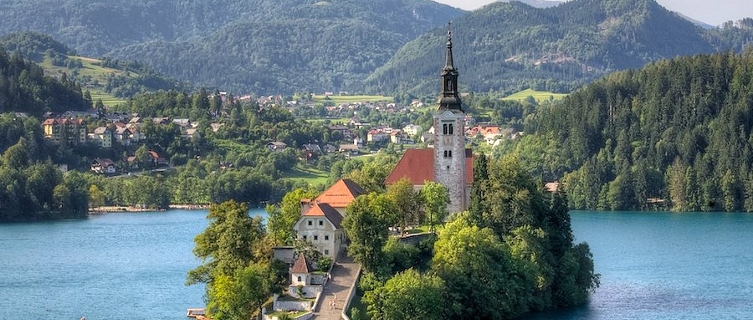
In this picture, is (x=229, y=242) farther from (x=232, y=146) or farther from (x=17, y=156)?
(x=232, y=146)

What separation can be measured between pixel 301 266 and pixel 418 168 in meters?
Answer: 15.4

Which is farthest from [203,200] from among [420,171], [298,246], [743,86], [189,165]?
[298,246]

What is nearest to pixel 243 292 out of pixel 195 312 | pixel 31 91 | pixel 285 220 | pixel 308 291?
pixel 308 291

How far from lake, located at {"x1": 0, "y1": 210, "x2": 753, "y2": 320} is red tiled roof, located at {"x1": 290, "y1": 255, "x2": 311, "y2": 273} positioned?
30.8 feet

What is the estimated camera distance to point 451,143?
73.6 metres

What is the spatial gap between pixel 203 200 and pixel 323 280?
87430 mm

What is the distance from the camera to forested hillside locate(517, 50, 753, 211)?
464 feet

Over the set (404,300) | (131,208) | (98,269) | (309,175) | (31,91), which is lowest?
(98,269)

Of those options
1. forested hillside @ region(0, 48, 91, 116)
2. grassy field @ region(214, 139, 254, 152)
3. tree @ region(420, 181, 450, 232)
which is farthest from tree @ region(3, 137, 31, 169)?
tree @ region(420, 181, 450, 232)

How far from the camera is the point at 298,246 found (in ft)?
211

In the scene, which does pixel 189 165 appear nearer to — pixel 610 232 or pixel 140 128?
pixel 140 128

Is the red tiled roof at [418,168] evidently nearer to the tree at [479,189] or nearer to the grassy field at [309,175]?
the tree at [479,189]

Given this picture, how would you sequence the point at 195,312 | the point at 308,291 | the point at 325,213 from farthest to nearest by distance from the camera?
the point at 195,312 < the point at 325,213 < the point at 308,291

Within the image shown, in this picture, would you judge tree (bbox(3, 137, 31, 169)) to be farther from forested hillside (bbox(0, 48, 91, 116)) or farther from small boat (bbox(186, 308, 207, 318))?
small boat (bbox(186, 308, 207, 318))
